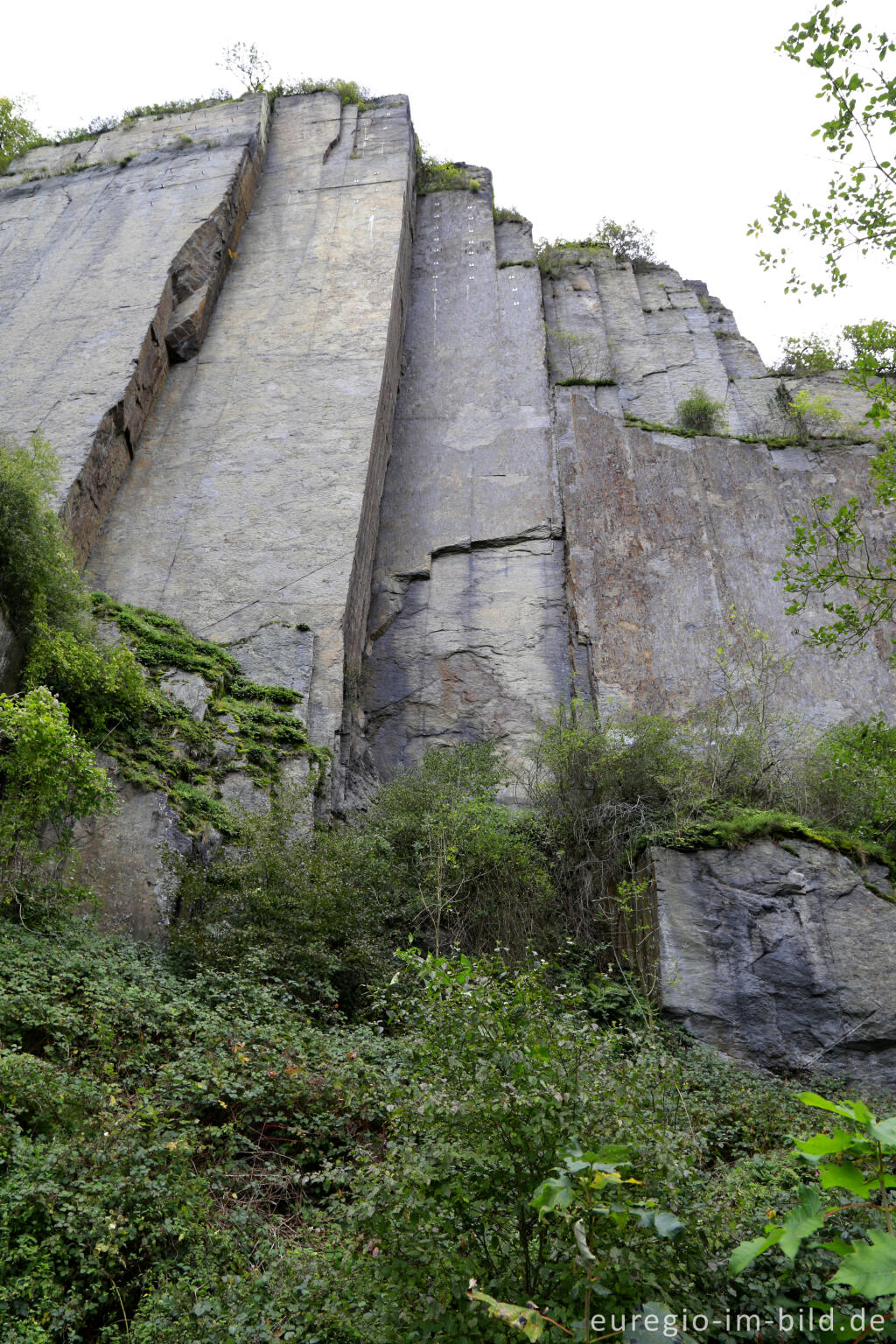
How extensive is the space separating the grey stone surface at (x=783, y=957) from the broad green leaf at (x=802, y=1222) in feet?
21.2

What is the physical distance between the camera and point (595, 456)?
52.6 ft

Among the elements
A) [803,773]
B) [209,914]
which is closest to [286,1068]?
[209,914]

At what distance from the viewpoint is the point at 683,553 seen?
14.9 m

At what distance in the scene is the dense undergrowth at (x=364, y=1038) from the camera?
12.1 feet

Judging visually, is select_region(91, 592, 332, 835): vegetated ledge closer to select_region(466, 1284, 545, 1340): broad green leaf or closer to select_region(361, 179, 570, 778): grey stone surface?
select_region(361, 179, 570, 778): grey stone surface

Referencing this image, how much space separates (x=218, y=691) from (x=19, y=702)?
3160 mm

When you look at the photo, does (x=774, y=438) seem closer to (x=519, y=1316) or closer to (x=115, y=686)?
(x=115, y=686)

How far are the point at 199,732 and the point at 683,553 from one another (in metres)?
8.20

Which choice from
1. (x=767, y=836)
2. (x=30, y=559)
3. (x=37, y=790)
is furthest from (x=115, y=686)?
(x=767, y=836)

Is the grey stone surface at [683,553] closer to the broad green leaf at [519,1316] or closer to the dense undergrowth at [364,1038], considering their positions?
the dense undergrowth at [364,1038]

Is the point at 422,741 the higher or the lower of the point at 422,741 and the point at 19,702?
the higher

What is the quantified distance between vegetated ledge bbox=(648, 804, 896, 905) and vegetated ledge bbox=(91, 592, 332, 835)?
4.29 meters

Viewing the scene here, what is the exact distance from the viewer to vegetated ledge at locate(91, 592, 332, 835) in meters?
9.69

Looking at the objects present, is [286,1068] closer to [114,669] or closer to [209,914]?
[209,914]
